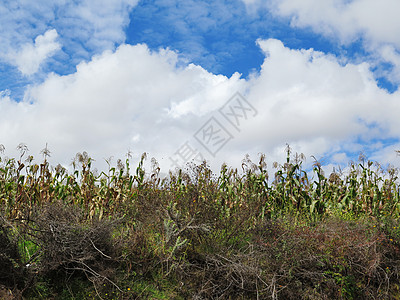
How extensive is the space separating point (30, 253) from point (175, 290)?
2281 millimetres

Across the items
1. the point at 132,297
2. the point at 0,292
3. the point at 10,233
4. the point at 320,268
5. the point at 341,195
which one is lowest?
the point at 0,292

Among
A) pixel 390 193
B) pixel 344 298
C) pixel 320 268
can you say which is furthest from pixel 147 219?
pixel 390 193

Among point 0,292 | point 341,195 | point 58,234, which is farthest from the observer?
point 341,195

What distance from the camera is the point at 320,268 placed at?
19.2ft

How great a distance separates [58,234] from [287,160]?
18.5 ft

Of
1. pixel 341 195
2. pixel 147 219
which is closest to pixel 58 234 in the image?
pixel 147 219

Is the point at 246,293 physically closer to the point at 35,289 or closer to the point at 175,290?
the point at 175,290

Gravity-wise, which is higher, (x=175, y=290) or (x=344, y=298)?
(x=344, y=298)

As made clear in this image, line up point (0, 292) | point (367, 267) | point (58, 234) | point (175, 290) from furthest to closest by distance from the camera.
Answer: point (367, 267), point (175, 290), point (58, 234), point (0, 292)

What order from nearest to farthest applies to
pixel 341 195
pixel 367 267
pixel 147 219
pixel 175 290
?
pixel 175 290 < pixel 367 267 < pixel 147 219 < pixel 341 195

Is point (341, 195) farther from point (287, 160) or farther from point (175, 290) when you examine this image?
point (175, 290)

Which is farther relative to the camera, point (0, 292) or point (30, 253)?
point (30, 253)

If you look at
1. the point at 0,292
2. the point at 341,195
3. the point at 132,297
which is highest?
the point at 341,195

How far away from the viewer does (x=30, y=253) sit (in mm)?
5461
